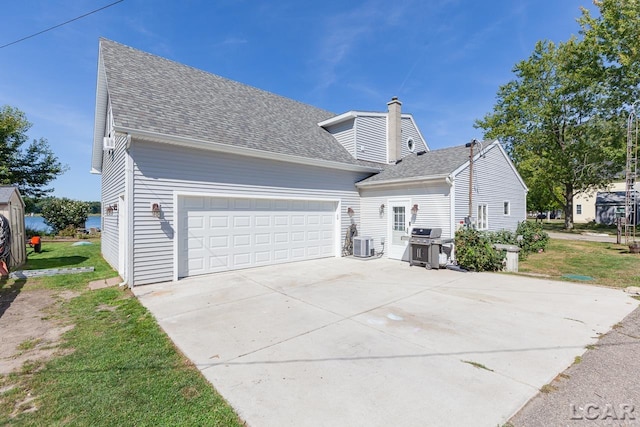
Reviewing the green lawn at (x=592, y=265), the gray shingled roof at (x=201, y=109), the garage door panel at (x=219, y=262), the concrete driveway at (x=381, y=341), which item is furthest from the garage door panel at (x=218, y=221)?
the green lawn at (x=592, y=265)

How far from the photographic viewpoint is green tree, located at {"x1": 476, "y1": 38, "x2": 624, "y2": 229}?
2091cm

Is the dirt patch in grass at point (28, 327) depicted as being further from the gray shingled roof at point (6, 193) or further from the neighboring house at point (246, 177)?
the gray shingled roof at point (6, 193)

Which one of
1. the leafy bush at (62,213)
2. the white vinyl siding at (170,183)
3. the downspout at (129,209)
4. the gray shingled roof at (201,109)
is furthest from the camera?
the leafy bush at (62,213)

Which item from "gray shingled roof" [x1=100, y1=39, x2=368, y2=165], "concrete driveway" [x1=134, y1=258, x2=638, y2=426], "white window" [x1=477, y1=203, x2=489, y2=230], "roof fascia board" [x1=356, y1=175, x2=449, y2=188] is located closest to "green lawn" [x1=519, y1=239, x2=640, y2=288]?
"concrete driveway" [x1=134, y1=258, x2=638, y2=426]

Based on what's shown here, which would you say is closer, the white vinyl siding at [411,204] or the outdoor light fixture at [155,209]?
the outdoor light fixture at [155,209]

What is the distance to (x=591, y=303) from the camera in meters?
5.40

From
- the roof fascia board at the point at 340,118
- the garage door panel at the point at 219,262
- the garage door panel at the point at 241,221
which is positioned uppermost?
the roof fascia board at the point at 340,118

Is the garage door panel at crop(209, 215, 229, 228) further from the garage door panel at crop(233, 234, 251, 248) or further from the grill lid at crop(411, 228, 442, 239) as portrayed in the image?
the grill lid at crop(411, 228, 442, 239)

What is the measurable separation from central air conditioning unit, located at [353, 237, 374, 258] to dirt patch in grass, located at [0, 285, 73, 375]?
810 cm

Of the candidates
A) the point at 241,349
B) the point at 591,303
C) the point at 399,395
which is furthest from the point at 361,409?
the point at 591,303

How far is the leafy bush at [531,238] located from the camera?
39.3ft

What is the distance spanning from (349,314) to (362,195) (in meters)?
7.48

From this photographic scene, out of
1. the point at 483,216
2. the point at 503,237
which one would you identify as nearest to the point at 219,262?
the point at 483,216

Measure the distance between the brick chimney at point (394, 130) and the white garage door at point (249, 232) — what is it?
398 cm
